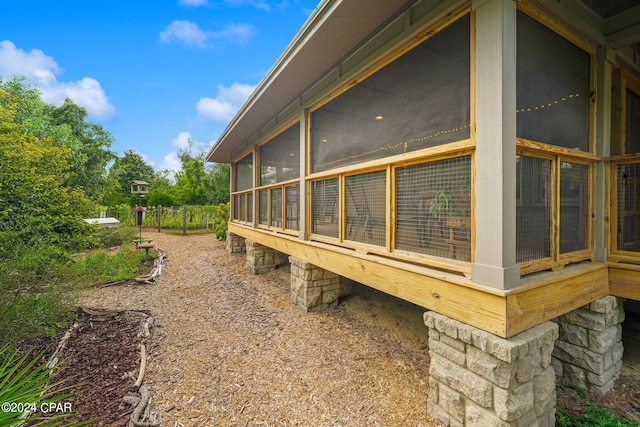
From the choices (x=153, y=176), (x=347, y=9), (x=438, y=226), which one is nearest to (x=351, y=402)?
(x=438, y=226)

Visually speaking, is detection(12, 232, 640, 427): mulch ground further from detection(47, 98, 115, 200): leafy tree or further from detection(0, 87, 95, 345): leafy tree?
detection(47, 98, 115, 200): leafy tree

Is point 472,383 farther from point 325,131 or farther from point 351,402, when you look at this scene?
point 325,131

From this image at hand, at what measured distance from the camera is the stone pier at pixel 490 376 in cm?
182

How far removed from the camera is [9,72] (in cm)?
1123

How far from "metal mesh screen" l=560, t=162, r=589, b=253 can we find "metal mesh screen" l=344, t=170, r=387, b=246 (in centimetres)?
160

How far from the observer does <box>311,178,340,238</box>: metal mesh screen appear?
379 cm

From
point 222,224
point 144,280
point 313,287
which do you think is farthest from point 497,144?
point 222,224

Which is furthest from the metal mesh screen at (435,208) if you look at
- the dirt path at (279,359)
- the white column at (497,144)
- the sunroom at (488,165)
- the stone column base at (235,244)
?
the stone column base at (235,244)

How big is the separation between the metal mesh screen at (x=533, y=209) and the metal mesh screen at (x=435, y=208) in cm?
38

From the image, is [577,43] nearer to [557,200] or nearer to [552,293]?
[557,200]

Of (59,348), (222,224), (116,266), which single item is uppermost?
(222,224)

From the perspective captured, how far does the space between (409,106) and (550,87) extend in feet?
3.85

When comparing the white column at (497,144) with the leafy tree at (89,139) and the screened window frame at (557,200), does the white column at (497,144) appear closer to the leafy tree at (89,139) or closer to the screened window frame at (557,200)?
the screened window frame at (557,200)

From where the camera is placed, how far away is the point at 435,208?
7.79 ft
